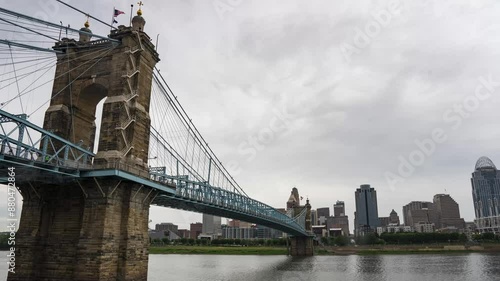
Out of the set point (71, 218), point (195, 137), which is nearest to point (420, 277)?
point (195, 137)

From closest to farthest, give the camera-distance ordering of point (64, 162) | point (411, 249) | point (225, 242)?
point (64, 162) → point (411, 249) → point (225, 242)

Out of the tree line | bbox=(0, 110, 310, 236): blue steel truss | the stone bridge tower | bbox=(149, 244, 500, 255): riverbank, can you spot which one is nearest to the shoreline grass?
bbox=(149, 244, 500, 255): riverbank

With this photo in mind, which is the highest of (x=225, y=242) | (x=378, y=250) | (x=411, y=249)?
(x=225, y=242)

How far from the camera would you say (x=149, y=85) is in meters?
38.8

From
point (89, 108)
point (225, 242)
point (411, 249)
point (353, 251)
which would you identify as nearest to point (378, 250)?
point (353, 251)

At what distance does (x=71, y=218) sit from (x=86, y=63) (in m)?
15.0

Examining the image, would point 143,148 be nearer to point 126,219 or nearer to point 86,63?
point 126,219

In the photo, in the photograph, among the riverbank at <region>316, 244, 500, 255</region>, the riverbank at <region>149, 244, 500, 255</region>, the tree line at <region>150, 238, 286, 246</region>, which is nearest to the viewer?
the riverbank at <region>316, 244, 500, 255</region>

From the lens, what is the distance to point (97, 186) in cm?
3184

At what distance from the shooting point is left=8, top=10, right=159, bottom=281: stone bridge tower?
3133 centimetres

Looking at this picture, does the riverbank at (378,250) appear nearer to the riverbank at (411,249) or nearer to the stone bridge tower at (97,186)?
the riverbank at (411,249)

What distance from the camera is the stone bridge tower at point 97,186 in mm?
31328

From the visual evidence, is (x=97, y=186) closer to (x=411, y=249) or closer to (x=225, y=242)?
(x=411, y=249)

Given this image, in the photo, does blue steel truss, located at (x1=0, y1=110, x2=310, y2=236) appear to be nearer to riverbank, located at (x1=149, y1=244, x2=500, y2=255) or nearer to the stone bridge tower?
the stone bridge tower
